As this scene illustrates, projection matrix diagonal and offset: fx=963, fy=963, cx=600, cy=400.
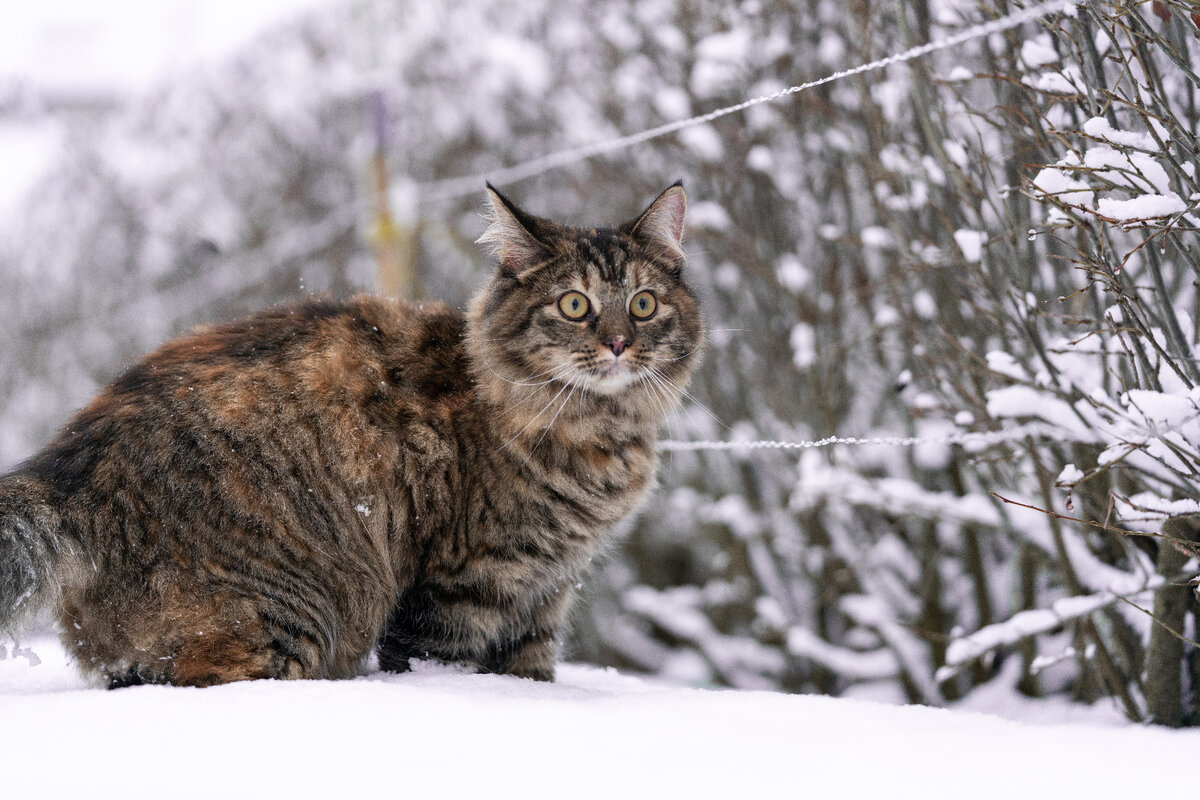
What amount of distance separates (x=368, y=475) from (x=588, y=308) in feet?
2.51

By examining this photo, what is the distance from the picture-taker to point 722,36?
16.0 ft

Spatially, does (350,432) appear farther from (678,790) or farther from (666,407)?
(678,790)

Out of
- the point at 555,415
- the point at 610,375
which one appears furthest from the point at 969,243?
the point at 555,415

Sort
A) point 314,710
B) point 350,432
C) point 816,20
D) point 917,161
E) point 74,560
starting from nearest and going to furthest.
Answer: point 314,710, point 74,560, point 350,432, point 917,161, point 816,20

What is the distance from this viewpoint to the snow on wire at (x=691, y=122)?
220 cm

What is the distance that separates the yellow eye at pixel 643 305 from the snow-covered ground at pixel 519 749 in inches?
44.1

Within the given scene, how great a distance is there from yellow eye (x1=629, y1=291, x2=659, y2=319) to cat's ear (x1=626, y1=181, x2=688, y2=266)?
0.58ft

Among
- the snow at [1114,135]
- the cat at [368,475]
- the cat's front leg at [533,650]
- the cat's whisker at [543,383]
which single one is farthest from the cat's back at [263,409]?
the snow at [1114,135]

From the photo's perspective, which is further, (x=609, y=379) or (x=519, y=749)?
(x=609, y=379)

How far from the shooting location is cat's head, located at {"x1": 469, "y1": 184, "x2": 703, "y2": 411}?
8.82ft

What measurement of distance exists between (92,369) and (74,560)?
8751 mm

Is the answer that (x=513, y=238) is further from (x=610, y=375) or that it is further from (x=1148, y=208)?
(x=1148, y=208)

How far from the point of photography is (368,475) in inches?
99.3

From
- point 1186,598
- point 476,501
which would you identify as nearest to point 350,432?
point 476,501
